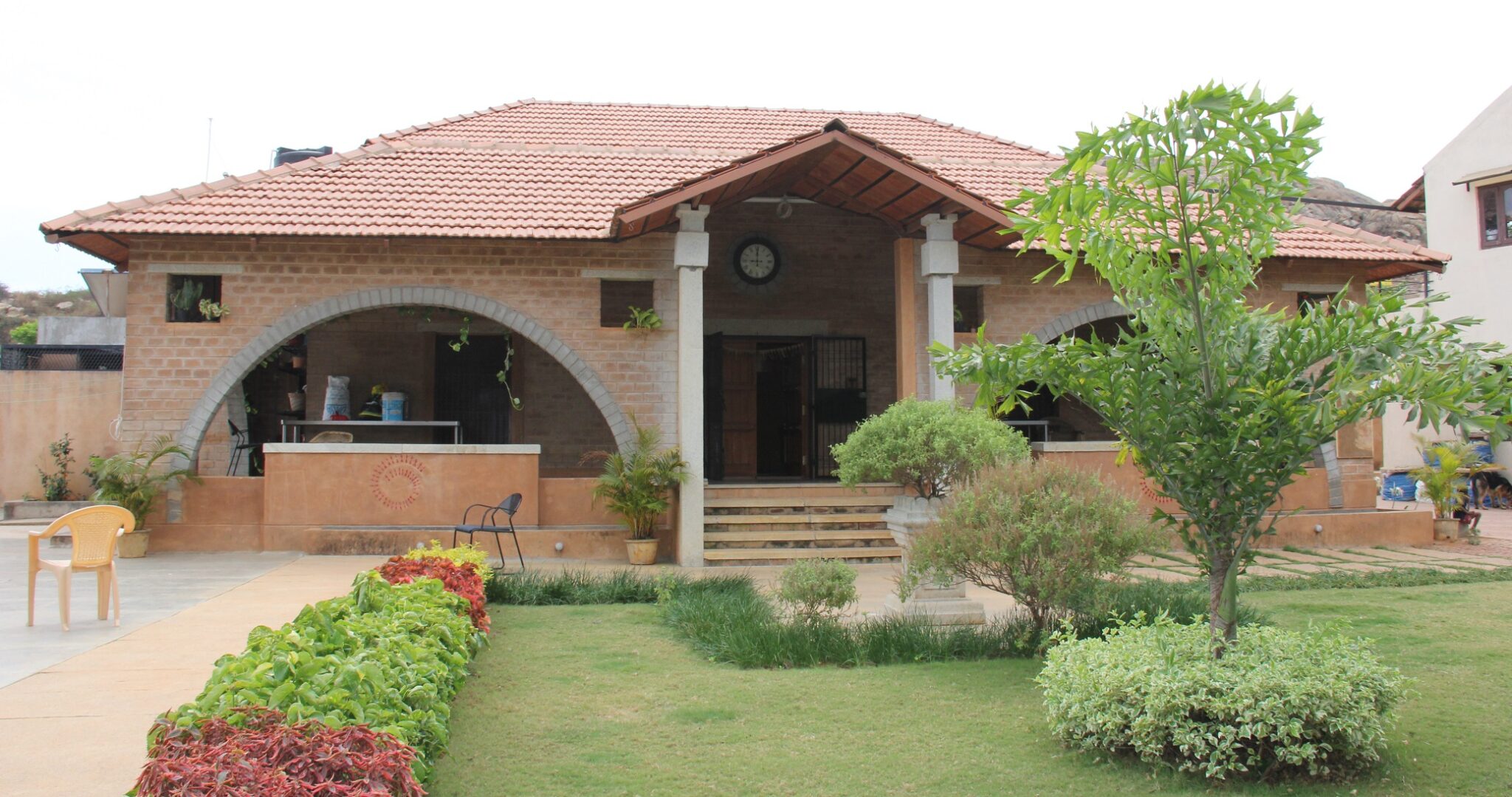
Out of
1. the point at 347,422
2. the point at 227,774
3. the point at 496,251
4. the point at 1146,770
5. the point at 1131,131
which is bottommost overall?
the point at 1146,770

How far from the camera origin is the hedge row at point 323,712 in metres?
3.14

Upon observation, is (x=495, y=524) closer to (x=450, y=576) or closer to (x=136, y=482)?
(x=136, y=482)

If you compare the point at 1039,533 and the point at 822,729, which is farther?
the point at 1039,533

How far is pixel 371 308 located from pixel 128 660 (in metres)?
6.39

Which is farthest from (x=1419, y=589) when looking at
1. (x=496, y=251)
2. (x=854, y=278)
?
(x=496, y=251)

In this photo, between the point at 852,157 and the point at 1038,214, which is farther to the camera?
the point at 852,157

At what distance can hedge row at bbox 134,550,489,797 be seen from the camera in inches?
123

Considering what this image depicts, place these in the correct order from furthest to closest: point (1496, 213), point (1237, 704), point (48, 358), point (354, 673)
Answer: point (1496, 213), point (48, 358), point (1237, 704), point (354, 673)

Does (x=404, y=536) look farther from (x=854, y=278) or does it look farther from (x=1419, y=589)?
(x=1419, y=589)

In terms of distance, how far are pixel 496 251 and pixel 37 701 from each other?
759 centimetres

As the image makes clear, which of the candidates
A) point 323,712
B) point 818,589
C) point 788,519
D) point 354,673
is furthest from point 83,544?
point 788,519

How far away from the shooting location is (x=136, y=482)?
1131 centimetres

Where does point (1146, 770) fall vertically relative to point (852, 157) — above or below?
below

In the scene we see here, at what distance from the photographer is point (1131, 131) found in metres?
4.38
